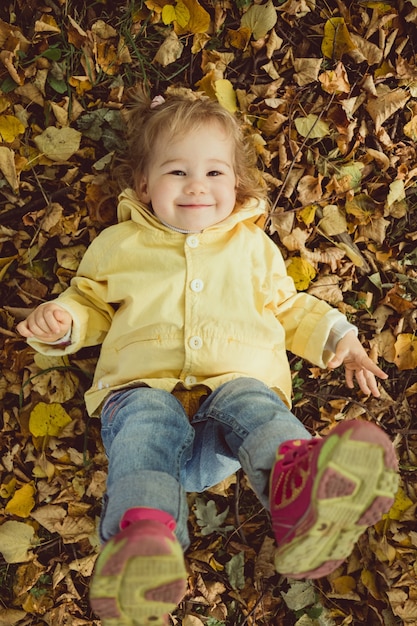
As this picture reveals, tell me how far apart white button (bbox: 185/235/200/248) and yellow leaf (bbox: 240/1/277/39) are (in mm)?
1058

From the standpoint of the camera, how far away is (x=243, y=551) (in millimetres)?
2453

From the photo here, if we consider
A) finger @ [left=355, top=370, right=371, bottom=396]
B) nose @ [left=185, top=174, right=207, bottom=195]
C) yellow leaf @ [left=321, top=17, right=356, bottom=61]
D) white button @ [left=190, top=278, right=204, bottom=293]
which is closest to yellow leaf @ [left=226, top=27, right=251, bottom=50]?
yellow leaf @ [left=321, top=17, right=356, bottom=61]

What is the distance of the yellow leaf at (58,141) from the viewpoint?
97.1 inches

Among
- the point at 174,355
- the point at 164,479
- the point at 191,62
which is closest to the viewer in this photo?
the point at 164,479

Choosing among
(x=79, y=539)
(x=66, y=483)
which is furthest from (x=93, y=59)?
(x=79, y=539)

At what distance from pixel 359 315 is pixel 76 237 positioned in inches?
50.3

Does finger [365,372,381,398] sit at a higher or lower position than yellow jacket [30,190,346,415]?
lower

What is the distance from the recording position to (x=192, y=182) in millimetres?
2090

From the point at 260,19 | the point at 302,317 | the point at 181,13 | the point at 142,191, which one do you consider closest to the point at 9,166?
the point at 142,191

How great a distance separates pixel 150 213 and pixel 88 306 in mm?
420

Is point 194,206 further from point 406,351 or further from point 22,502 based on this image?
point 22,502

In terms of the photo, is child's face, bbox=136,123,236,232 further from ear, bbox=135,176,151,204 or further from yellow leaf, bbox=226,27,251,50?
yellow leaf, bbox=226,27,251,50

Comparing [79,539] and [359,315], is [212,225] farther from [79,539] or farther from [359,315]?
[79,539]

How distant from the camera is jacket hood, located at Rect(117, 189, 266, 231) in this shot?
7.14 ft
